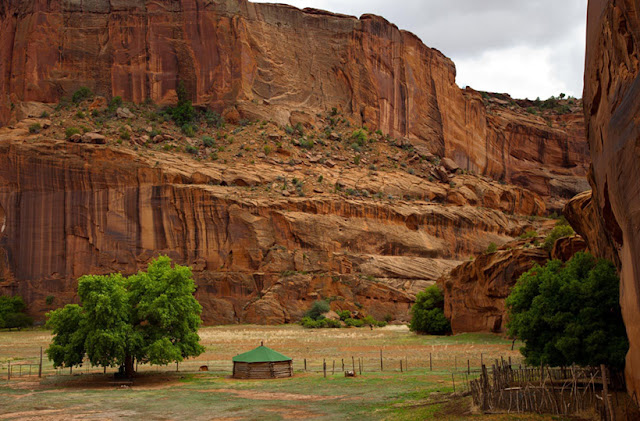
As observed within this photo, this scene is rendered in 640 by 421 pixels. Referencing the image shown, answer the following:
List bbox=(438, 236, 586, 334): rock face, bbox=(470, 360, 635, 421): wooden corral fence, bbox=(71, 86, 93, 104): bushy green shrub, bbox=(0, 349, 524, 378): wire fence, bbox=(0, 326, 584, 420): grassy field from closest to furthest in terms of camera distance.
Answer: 1. bbox=(470, 360, 635, 421): wooden corral fence
2. bbox=(0, 326, 584, 420): grassy field
3. bbox=(0, 349, 524, 378): wire fence
4. bbox=(438, 236, 586, 334): rock face
5. bbox=(71, 86, 93, 104): bushy green shrub

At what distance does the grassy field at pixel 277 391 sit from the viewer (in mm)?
23609

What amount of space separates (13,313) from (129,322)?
151 ft

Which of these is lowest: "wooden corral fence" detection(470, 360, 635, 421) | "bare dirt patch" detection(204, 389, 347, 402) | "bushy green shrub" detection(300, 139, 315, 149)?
"bare dirt patch" detection(204, 389, 347, 402)

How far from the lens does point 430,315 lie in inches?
2271

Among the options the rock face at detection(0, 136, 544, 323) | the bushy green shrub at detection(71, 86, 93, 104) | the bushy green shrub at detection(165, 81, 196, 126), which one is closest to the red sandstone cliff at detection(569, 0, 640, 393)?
the rock face at detection(0, 136, 544, 323)

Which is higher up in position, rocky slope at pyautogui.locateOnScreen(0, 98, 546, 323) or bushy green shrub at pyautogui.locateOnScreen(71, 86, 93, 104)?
bushy green shrub at pyautogui.locateOnScreen(71, 86, 93, 104)

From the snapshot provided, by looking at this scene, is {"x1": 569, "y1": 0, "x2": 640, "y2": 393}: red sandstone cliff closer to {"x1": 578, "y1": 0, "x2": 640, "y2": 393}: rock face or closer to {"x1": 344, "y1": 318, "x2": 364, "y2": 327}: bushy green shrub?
{"x1": 578, "y1": 0, "x2": 640, "y2": 393}: rock face

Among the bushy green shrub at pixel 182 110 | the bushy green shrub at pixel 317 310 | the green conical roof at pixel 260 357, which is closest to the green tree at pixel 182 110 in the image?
the bushy green shrub at pixel 182 110

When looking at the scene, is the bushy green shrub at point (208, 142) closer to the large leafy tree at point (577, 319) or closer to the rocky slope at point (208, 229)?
the rocky slope at point (208, 229)

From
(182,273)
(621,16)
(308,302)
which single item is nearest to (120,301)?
(182,273)

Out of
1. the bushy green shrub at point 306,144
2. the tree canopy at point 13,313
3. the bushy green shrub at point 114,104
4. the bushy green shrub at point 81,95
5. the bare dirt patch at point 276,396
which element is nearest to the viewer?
the bare dirt patch at point 276,396

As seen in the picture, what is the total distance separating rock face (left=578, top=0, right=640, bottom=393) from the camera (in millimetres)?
15383

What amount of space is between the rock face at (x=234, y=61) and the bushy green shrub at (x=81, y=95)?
4.56 ft

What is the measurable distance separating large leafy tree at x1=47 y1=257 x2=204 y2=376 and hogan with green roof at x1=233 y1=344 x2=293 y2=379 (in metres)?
2.87
